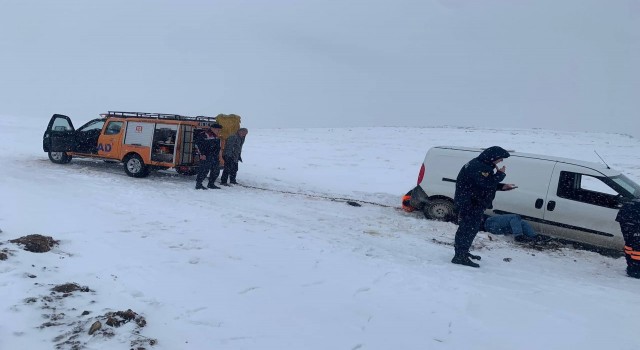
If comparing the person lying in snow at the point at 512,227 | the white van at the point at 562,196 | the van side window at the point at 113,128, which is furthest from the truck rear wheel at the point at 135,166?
the person lying in snow at the point at 512,227

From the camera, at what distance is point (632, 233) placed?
22.1 feet

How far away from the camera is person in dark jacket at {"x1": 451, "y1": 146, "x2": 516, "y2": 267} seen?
6.65 m

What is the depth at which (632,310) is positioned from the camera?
5.37 metres

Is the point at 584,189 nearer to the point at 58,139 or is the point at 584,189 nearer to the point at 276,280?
the point at 276,280

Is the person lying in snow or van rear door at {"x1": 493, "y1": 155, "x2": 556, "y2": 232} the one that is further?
van rear door at {"x1": 493, "y1": 155, "x2": 556, "y2": 232}

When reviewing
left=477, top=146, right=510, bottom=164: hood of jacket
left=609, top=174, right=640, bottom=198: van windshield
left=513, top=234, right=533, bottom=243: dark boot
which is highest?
left=477, top=146, right=510, bottom=164: hood of jacket

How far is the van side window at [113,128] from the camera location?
1331 cm

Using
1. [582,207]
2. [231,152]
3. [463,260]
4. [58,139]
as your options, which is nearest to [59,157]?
[58,139]

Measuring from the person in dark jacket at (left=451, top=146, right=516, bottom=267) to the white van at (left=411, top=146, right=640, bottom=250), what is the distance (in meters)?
2.85

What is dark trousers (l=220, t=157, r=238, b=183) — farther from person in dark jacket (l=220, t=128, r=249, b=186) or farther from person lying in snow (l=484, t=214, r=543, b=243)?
person lying in snow (l=484, t=214, r=543, b=243)

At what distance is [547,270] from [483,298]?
2.15 meters

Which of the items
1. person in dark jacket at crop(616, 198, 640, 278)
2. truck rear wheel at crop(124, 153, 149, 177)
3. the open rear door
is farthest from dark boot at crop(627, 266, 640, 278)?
the open rear door

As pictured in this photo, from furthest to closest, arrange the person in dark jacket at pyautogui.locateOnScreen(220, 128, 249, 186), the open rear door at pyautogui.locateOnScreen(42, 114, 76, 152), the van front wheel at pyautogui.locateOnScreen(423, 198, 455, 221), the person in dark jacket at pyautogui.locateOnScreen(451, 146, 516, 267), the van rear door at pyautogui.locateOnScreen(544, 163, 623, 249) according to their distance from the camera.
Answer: the open rear door at pyautogui.locateOnScreen(42, 114, 76, 152) → the person in dark jacket at pyautogui.locateOnScreen(220, 128, 249, 186) → the van front wheel at pyautogui.locateOnScreen(423, 198, 455, 221) → the van rear door at pyautogui.locateOnScreen(544, 163, 623, 249) → the person in dark jacket at pyautogui.locateOnScreen(451, 146, 516, 267)

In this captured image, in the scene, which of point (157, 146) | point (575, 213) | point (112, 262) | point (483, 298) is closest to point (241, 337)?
point (112, 262)
